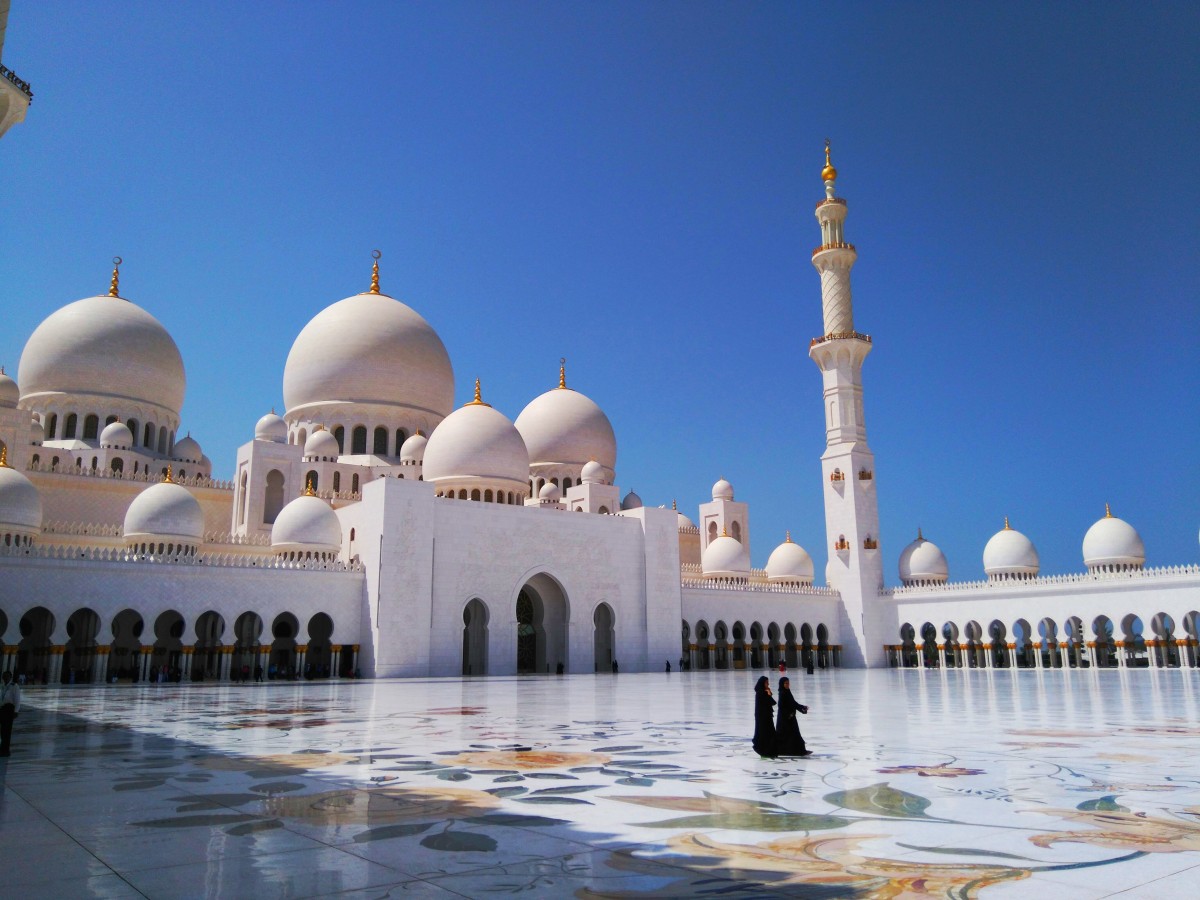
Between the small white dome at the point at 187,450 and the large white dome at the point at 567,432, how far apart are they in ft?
34.4

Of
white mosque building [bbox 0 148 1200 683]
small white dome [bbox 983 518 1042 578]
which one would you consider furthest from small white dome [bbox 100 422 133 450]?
small white dome [bbox 983 518 1042 578]

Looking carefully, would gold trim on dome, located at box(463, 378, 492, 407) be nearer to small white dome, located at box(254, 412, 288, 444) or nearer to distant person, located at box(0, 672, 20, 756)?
small white dome, located at box(254, 412, 288, 444)

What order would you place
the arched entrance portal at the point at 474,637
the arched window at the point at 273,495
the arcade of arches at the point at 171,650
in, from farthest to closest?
the arched window at the point at 273,495 < the arched entrance portal at the point at 474,637 < the arcade of arches at the point at 171,650

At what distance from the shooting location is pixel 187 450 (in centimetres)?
2914

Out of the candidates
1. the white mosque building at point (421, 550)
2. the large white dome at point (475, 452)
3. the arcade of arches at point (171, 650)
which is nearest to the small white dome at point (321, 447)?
the white mosque building at point (421, 550)

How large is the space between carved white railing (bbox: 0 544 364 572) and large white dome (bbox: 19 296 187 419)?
7439 mm

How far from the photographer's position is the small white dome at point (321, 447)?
91.8ft

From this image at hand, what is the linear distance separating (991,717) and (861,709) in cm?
165

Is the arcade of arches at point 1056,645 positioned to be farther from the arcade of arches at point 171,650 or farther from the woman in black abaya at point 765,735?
the woman in black abaya at point 765,735

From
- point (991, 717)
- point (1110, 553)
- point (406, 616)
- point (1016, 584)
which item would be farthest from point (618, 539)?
point (991, 717)

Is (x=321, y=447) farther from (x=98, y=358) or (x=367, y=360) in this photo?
(x=98, y=358)

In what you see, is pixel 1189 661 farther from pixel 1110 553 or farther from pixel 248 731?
pixel 248 731

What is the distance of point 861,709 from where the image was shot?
10766 mm

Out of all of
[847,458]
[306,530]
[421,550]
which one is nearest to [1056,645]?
[847,458]
